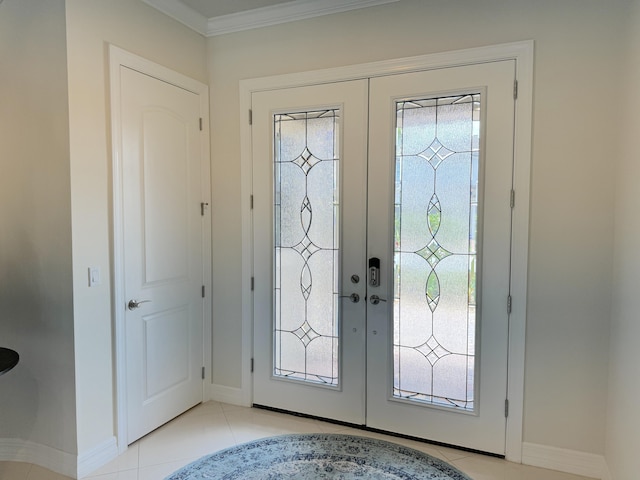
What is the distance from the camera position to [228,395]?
3213 mm

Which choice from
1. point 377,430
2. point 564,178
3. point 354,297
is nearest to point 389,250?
point 354,297

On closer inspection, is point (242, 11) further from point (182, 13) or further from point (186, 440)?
point (186, 440)

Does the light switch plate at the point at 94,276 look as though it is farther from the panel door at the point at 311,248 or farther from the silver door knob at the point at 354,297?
the silver door knob at the point at 354,297

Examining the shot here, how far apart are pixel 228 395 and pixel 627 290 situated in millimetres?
2623

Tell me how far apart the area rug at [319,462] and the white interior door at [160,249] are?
0.62 m

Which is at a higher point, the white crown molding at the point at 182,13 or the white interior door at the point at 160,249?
the white crown molding at the point at 182,13

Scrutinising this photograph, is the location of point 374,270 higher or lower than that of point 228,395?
higher

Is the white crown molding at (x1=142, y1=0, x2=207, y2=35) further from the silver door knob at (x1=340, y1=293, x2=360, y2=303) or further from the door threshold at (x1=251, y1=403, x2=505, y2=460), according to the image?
the door threshold at (x1=251, y1=403, x2=505, y2=460)

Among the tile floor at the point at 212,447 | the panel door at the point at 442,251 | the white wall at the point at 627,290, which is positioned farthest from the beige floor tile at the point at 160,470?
the white wall at the point at 627,290

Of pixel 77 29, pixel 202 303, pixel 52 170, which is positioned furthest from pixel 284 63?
pixel 202 303

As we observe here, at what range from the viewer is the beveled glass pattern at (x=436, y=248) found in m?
2.49

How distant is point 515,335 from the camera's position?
7.95 ft

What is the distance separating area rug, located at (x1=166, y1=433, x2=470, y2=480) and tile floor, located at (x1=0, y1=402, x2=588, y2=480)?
89 mm

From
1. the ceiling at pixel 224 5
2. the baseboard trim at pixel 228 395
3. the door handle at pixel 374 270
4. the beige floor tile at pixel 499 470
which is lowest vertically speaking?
the beige floor tile at pixel 499 470
